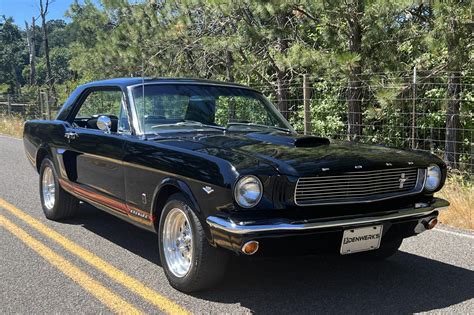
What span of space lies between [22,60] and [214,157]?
80997 millimetres

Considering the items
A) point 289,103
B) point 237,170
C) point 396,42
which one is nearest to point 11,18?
point 289,103

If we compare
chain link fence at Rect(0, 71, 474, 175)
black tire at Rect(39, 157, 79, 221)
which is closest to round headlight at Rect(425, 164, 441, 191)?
chain link fence at Rect(0, 71, 474, 175)

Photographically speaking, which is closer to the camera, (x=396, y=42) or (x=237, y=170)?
(x=237, y=170)

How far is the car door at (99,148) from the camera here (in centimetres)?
470

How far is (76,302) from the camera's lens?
12.2 feet

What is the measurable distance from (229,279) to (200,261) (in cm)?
61

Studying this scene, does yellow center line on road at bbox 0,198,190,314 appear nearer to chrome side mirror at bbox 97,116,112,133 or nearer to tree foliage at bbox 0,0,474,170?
chrome side mirror at bbox 97,116,112,133

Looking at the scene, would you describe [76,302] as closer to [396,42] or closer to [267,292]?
[267,292]

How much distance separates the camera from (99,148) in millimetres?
4957

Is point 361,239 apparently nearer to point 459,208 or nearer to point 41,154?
point 459,208

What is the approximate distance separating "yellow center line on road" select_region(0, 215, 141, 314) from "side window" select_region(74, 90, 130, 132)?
1262 mm

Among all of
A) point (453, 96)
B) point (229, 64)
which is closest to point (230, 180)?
point (453, 96)

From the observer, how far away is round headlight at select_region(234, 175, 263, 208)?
11.1 ft

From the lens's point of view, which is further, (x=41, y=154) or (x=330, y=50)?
(x=330, y=50)
